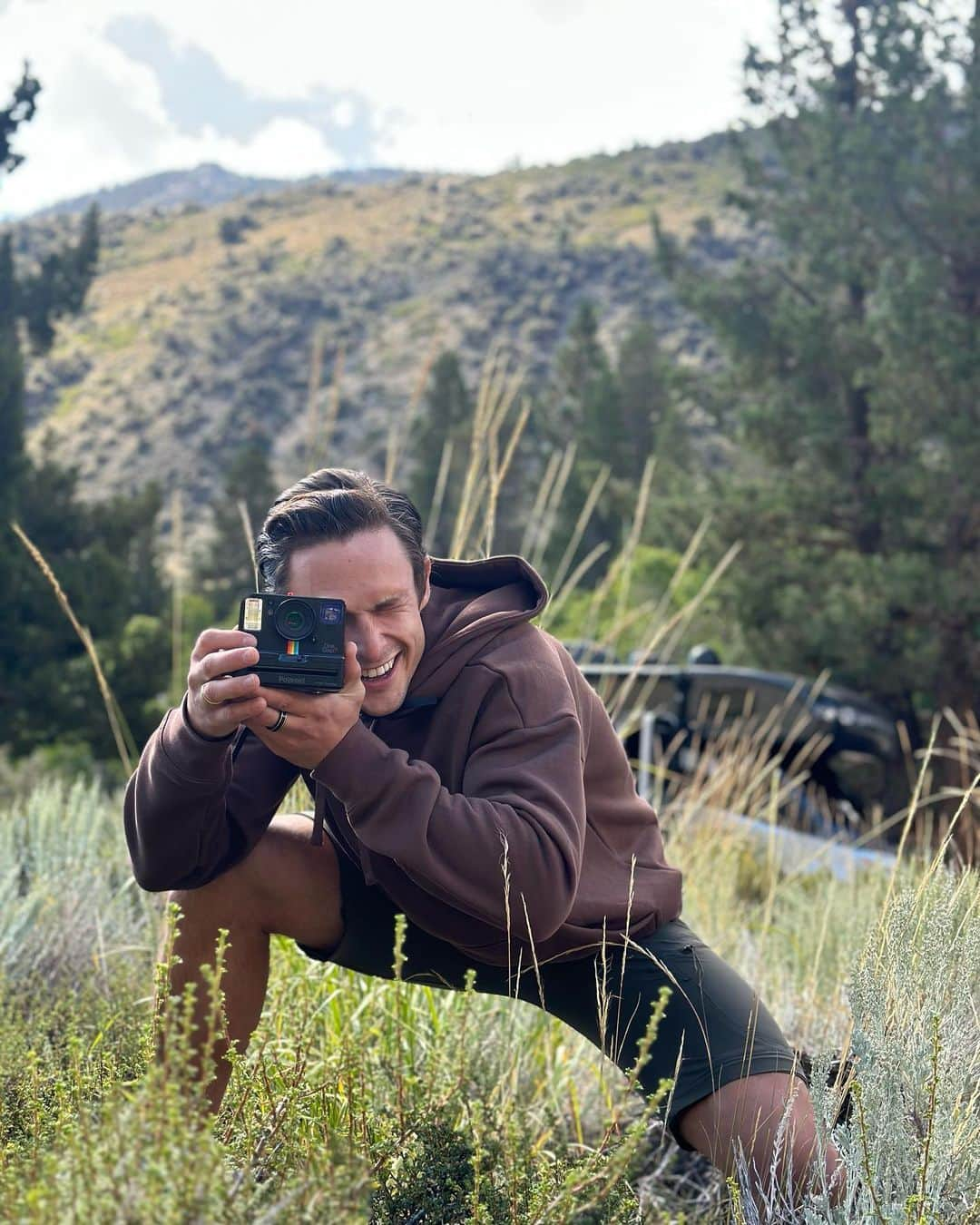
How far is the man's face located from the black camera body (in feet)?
0.45

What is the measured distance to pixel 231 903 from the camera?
6.93ft

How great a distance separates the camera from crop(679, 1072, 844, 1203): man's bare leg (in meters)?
1.88

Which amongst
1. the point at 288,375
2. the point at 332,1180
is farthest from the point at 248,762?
the point at 288,375

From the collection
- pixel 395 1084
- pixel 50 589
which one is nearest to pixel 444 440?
pixel 50 589

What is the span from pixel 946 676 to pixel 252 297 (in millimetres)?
35321

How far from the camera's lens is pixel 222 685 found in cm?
181

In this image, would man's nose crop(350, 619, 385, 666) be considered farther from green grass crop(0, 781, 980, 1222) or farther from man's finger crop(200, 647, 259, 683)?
green grass crop(0, 781, 980, 1222)

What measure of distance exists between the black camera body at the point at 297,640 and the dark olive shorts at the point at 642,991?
0.53 m

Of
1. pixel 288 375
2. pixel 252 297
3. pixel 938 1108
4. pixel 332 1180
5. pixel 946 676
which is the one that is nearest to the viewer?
pixel 332 1180

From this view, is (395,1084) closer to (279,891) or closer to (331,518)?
(279,891)

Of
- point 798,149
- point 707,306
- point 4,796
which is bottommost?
point 4,796

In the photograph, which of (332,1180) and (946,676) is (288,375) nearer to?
(946,676)

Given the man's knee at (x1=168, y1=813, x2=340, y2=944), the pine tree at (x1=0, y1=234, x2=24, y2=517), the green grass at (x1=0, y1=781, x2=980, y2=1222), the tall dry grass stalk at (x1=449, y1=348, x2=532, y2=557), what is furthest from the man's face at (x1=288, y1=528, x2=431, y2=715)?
the pine tree at (x1=0, y1=234, x2=24, y2=517)

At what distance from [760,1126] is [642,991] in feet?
0.94
